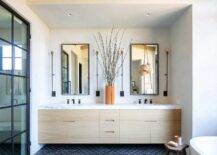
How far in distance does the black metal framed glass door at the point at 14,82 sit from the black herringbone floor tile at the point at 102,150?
2.14 ft

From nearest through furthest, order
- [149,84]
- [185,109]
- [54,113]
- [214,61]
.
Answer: [214,61], [185,109], [54,113], [149,84]

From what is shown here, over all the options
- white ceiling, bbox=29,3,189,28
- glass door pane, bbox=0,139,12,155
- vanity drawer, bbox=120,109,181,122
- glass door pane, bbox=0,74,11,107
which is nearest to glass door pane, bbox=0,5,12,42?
glass door pane, bbox=0,74,11,107

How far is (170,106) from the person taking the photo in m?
4.37

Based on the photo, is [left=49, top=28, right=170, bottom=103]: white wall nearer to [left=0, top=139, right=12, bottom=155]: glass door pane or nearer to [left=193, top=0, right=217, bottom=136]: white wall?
[left=193, top=0, right=217, bottom=136]: white wall

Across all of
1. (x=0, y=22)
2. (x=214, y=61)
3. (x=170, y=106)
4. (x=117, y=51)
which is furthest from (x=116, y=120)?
(x=0, y=22)

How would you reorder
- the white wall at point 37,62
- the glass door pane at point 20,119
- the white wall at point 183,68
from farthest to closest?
the white wall at point 37,62
the white wall at point 183,68
the glass door pane at point 20,119

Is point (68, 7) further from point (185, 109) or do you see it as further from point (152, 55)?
point (185, 109)

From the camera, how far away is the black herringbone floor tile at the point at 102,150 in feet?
13.9

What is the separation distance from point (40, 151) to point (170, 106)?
2.51m

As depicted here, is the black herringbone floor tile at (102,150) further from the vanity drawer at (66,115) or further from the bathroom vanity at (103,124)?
the vanity drawer at (66,115)

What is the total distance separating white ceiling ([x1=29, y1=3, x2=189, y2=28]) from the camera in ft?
12.7

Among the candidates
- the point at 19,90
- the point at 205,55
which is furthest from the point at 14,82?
the point at 205,55

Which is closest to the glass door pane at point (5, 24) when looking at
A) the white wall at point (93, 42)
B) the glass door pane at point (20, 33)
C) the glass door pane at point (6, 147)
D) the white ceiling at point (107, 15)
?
the glass door pane at point (20, 33)

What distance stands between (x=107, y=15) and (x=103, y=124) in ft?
6.46
